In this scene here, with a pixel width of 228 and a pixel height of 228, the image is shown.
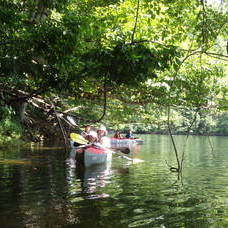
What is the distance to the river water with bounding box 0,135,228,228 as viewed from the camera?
6.03m

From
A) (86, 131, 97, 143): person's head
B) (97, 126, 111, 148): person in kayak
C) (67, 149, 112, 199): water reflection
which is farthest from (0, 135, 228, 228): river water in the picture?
(97, 126, 111, 148): person in kayak

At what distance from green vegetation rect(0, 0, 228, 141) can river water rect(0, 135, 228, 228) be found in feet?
6.69

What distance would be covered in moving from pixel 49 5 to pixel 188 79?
8087 mm

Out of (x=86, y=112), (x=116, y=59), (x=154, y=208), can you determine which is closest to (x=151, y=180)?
(x=154, y=208)

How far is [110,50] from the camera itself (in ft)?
19.4

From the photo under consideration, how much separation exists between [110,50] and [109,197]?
147 inches

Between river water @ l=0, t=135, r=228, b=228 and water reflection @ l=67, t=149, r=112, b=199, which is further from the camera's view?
water reflection @ l=67, t=149, r=112, b=199

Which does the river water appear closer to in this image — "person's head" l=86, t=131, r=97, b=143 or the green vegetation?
the green vegetation

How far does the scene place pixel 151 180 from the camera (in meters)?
10.7

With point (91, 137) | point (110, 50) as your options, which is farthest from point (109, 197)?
point (91, 137)

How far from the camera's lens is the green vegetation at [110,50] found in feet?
20.1

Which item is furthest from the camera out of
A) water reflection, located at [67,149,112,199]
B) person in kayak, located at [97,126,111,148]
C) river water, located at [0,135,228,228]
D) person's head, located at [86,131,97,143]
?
person in kayak, located at [97,126,111,148]

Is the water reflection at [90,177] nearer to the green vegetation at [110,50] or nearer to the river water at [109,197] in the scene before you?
the river water at [109,197]

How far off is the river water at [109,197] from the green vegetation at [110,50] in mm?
2040
